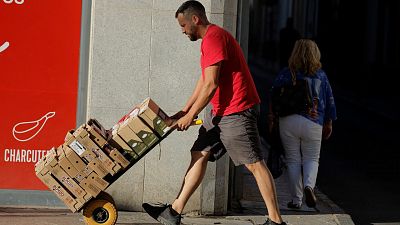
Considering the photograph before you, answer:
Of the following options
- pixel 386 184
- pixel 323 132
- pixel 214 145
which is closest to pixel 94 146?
pixel 214 145

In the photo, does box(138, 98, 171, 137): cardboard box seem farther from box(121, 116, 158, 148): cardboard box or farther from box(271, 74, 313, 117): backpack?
box(271, 74, 313, 117): backpack

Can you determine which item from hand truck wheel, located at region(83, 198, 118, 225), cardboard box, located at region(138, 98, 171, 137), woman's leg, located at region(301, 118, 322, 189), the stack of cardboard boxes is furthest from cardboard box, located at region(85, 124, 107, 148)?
woman's leg, located at region(301, 118, 322, 189)

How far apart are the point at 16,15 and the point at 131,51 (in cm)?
109

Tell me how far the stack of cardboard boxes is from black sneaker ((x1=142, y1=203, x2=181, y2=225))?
1.61 ft

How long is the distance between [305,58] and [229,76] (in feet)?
6.24

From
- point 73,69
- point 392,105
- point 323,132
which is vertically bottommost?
point 392,105

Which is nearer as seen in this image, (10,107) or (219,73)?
(219,73)

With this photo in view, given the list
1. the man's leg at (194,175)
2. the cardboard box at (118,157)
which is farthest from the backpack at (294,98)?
the cardboard box at (118,157)

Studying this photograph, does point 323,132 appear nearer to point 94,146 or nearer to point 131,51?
point 131,51

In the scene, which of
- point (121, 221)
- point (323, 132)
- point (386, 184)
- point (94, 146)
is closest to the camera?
point (94, 146)

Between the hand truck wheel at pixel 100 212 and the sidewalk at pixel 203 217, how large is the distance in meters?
0.56

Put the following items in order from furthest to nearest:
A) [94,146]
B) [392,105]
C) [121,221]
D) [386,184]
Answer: [392,105]
[386,184]
[121,221]
[94,146]

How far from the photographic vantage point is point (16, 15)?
29.0 ft

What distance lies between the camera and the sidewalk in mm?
8375
